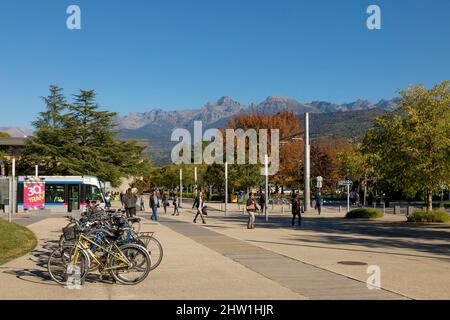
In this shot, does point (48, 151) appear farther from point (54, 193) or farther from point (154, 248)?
point (154, 248)

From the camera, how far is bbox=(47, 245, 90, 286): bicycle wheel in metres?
9.89

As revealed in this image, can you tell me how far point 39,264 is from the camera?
41.1ft

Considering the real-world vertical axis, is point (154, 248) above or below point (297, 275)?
above

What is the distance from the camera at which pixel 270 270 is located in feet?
38.6

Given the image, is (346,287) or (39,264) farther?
(39,264)

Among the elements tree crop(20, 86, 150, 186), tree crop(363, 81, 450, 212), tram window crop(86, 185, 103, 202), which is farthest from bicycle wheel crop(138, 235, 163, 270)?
tree crop(20, 86, 150, 186)

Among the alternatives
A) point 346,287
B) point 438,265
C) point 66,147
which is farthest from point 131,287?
point 66,147

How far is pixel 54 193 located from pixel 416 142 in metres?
25.1

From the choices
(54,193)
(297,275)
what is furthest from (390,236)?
(54,193)

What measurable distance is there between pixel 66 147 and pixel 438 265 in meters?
54.6

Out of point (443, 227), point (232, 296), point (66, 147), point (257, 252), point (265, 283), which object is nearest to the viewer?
point (232, 296)

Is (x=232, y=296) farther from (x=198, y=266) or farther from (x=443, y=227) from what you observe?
(x=443, y=227)

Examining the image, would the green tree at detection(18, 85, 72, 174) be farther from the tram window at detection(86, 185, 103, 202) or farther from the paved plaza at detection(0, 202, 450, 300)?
the paved plaza at detection(0, 202, 450, 300)

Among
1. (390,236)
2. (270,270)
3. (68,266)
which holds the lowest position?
(390,236)
